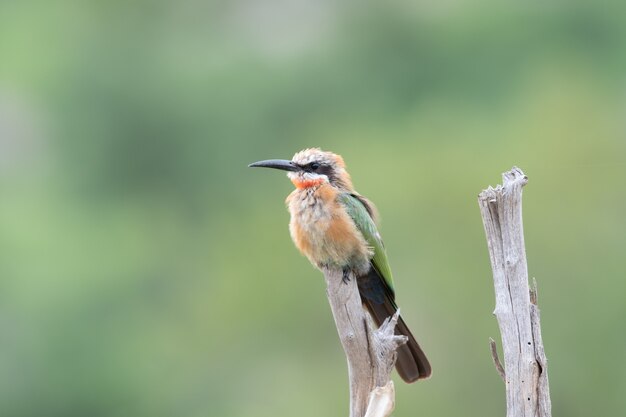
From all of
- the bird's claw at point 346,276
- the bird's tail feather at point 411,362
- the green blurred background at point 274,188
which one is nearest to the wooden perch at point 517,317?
the bird's claw at point 346,276

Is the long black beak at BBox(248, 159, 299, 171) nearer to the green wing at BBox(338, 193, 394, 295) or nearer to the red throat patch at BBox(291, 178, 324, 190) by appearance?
the red throat patch at BBox(291, 178, 324, 190)

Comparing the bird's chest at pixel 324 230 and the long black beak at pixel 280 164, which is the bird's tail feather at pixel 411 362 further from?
the long black beak at pixel 280 164

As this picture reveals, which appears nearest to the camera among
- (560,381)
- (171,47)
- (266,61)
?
(560,381)

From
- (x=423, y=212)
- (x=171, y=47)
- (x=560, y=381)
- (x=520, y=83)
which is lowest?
(x=560, y=381)

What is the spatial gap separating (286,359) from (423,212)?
2035mm

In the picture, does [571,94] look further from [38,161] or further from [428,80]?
[38,161]

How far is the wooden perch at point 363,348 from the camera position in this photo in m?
3.69

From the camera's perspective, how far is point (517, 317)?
3242mm

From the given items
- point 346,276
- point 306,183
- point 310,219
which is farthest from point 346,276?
point 306,183

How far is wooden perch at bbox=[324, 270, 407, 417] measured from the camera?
3.69 metres

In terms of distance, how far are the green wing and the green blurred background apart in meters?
5.10

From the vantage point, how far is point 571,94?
520 inches

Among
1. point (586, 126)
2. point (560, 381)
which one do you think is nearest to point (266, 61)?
point (586, 126)

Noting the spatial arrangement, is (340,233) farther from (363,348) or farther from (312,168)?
(363,348)
